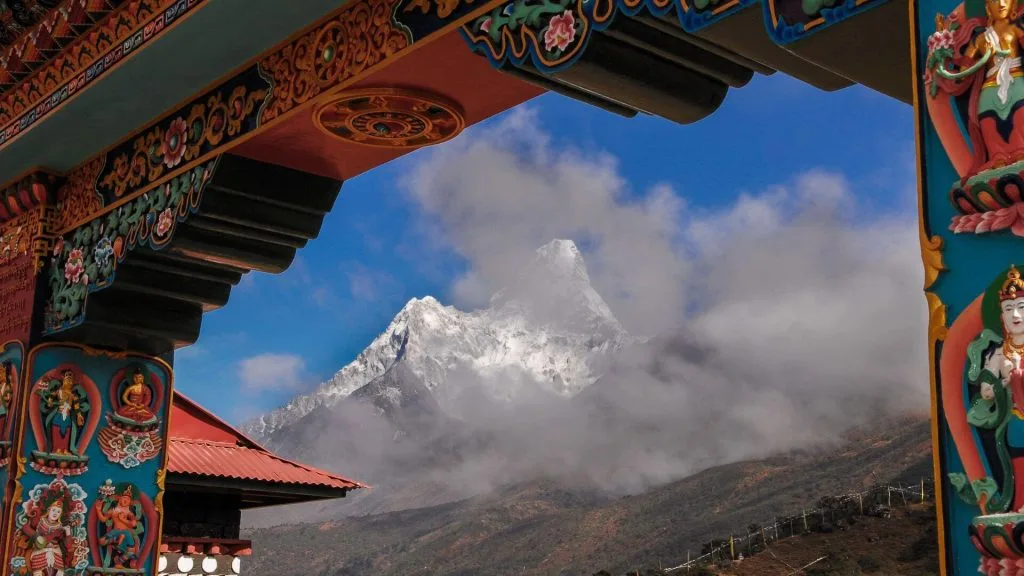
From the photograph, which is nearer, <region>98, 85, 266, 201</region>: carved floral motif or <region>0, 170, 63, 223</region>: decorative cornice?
<region>98, 85, 266, 201</region>: carved floral motif

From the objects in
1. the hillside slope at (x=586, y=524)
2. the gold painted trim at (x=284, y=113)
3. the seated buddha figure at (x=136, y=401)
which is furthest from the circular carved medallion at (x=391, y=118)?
the hillside slope at (x=586, y=524)

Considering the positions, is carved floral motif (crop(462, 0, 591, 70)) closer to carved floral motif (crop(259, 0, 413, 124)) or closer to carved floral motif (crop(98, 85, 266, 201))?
carved floral motif (crop(259, 0, 413, 124))

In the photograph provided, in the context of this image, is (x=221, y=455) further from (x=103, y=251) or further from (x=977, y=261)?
(x=977, y=261)

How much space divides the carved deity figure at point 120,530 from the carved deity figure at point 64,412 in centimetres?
27

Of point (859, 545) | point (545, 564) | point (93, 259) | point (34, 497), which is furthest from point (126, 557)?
point (545, 564)

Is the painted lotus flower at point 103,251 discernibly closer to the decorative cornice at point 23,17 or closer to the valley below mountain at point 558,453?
the decorative cornice at point 23,17

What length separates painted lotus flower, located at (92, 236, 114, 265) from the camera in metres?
4.60

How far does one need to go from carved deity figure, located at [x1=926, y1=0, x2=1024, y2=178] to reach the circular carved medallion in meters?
2.10

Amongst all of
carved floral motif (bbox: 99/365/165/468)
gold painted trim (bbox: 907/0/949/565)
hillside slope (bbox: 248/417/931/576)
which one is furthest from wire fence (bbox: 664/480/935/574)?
gold painted trim (bbox: 907/0/949/565)

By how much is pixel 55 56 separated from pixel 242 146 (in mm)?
1008

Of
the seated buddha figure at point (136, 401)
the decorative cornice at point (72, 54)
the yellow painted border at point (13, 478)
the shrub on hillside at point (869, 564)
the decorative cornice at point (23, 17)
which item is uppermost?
the decorative cornice at point (23, 17)

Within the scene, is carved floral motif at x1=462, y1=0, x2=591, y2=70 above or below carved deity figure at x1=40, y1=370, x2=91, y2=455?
above

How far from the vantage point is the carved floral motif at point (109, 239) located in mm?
4258

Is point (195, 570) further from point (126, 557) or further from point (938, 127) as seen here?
point (938, 127)
